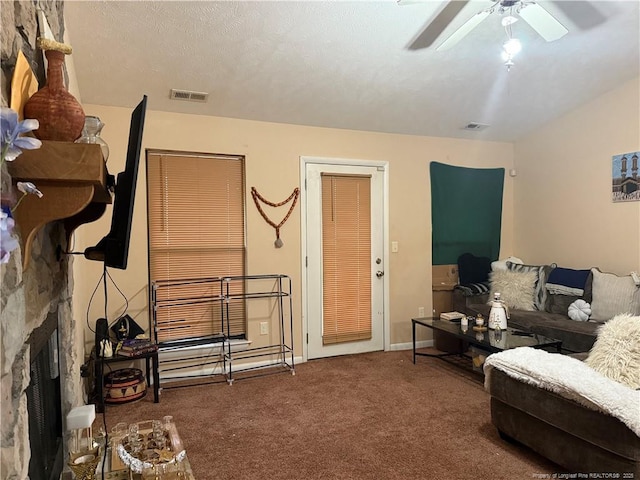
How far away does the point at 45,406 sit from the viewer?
1.63m

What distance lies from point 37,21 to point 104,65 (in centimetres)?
157

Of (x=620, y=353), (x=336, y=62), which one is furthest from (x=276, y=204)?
(x=620, y=353)

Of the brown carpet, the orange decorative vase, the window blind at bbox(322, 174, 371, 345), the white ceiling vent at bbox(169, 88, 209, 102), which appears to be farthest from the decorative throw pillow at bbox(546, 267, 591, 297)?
the orange decorative vase

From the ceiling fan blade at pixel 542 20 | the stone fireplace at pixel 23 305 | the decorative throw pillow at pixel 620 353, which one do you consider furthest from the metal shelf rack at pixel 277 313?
the ceiling fan blade at pixel 542 20

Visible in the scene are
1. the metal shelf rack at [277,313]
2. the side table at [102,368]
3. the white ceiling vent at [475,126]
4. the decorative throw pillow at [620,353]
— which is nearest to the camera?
the decorative throw pillow at [620,353]

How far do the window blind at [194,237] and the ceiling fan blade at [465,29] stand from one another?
2026 millimetres

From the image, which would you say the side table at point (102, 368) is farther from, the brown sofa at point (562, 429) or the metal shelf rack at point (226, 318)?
the brown sofa at point (562, 429)

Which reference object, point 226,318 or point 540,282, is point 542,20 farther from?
point 226,318

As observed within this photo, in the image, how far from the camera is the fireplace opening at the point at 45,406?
1.35 m

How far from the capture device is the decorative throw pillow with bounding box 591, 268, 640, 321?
138 inches

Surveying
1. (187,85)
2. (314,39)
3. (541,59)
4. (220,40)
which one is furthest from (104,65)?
(541,59)

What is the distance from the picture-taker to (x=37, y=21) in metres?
1.46

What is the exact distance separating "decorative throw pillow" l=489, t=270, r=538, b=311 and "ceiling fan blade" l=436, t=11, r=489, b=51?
2.65m

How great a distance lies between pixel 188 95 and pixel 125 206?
6.94ft
